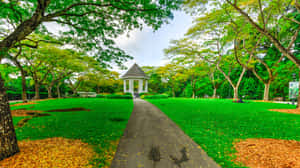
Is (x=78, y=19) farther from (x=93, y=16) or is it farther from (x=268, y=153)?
(x=268, y=153)

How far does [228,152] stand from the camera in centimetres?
286

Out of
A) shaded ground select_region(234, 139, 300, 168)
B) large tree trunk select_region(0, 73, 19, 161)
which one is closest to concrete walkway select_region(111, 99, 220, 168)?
shaded ground select_region(234, 139, 300, 168)

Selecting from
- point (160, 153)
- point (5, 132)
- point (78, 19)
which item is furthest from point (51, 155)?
point (78, 19)

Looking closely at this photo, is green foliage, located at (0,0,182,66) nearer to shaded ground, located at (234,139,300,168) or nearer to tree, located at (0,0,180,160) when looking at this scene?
tree, located at (0,0,180,160)

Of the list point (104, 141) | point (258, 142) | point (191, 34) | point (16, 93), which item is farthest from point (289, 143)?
point (16, 93)

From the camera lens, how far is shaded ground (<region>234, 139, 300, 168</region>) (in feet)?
7.62

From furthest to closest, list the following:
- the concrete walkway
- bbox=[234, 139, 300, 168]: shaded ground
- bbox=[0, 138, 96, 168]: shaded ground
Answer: the concrete walkway
bbox=[234, 139, 300, 168]: shaded ground
bbox=[0, 138, 96, 168]: shaded ground

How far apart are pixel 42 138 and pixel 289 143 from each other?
24.9ft

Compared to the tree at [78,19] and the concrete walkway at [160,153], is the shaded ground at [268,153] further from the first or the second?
the tree at [78,19]

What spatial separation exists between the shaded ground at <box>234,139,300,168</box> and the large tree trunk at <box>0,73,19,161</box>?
17.1 feet

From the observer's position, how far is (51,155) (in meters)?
2.46

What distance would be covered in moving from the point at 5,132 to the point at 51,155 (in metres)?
1.13

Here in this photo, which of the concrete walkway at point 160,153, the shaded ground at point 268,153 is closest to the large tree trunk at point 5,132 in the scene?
the concrete walkway at point 160,153

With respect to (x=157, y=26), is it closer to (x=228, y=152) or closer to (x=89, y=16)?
(x=89, y=16)
